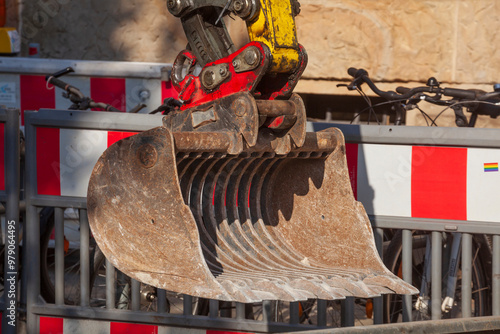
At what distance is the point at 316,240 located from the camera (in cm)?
375

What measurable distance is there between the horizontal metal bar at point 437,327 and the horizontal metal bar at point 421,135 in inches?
56.1

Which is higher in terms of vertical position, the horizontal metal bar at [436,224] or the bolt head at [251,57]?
the bolt head at [251,57]

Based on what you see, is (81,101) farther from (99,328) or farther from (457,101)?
A: (457,101)

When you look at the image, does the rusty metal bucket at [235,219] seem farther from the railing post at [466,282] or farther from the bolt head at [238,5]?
the railing post at [466,282]

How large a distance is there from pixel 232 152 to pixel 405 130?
3.36ft

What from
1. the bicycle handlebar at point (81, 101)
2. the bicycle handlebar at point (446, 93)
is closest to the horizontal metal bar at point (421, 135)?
the bicycle handlebar at point (446, 93)

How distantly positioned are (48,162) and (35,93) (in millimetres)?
2993

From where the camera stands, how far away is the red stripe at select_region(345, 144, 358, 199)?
13.4 ft

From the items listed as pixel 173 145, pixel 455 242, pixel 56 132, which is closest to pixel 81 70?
pixel 56 132

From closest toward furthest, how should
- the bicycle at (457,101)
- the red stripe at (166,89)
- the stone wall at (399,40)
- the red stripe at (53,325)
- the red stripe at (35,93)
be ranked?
the red stripe at (53,325), the bicycle at (457,101), the red stripe at (166,89), the red stripe at (35,93), the stone wall at (399,40)

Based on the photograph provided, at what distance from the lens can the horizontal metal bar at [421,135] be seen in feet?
13.0

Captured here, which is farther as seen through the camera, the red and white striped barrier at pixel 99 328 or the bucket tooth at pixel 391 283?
the red and white striped barrier at pixel 99 328

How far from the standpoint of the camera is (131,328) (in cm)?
421

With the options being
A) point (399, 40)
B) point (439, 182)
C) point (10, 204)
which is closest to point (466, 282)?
point (439, 182)
